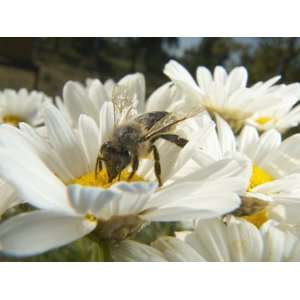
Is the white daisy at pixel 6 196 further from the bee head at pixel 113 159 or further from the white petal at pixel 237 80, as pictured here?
the white petal at pixel 237 80

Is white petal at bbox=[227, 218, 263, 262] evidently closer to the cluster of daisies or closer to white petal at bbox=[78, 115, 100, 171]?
the cluster of daisies

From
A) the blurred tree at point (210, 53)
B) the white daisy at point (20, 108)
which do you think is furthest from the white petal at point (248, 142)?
the blurred tree at point (210, 53)

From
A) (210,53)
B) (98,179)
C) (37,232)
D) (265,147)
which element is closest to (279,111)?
(265,147)

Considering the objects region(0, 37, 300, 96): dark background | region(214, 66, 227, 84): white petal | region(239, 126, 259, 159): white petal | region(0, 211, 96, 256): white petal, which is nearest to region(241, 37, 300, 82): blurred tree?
region(0, 37, 300, 96): dark background

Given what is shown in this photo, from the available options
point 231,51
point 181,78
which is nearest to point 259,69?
point 231,51

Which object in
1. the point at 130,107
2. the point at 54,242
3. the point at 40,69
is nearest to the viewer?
the point at 54,242
